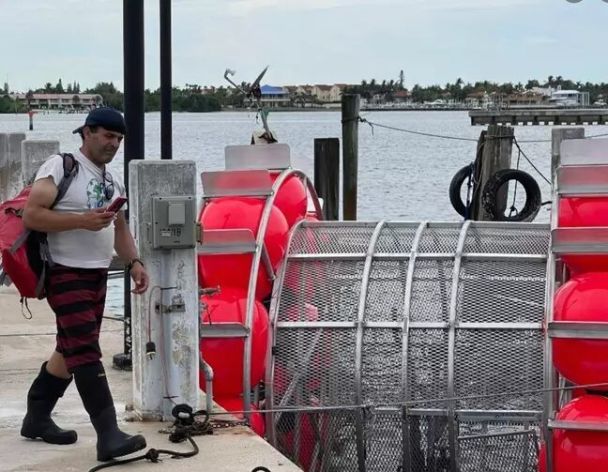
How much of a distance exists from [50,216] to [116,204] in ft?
1.17

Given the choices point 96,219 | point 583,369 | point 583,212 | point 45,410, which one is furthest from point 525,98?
point 96,219

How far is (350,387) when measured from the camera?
8766 mm

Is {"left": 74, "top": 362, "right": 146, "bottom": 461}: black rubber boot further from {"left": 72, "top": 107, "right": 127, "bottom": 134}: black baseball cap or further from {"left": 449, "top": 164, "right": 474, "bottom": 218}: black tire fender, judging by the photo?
{"left": 449, "top": 164, "right": 474, "bottom": 218}: black tire fender

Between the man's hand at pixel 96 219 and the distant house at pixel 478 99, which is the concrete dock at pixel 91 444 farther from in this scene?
the distant house at pixel 478 99

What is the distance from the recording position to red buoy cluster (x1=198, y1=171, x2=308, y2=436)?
28.4 feet

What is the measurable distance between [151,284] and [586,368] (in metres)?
2.78

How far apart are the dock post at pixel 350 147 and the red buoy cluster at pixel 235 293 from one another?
10.8m

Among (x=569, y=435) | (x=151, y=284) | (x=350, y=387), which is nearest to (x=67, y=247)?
(x=151, y=284)

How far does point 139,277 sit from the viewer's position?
7.18m

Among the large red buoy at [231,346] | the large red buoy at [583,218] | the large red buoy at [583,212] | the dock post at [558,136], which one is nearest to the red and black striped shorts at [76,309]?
the large red buoy at [231,346]

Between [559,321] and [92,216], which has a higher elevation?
[92,216]

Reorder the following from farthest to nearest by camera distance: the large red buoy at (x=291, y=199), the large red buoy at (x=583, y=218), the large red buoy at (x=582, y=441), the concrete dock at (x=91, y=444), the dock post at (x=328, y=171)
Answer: the dock post at (x=328, y=171)
the large red buoy at (x=291, y=199)
the large red buoy at (x=583, y=218)
the large red buoy at (x=582, y=441)
the concrete dock at (x=91, y=444)

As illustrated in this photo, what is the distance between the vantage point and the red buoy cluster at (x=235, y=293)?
8.66 meters

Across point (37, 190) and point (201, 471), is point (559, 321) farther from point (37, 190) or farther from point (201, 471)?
point (37, 190)
